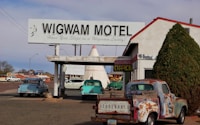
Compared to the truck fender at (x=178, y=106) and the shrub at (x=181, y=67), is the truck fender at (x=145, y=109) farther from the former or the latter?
the shrub at (x=181, y=67)

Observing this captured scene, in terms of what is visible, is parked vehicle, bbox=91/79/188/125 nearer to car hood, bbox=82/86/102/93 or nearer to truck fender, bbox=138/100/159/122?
truck fender, bbox=138/100/159/122

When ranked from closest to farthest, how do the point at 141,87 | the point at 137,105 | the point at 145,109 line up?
the point at 137,105
the point at 145,109
the point at 141,87

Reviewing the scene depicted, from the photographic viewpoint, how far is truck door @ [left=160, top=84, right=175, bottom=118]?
14641mm

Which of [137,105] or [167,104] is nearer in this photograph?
[137,105]

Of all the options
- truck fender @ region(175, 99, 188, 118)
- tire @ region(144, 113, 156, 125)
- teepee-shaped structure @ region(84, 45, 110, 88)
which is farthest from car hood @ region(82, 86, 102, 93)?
teepee-shaped structure @ region(84, 45, 110, 88)

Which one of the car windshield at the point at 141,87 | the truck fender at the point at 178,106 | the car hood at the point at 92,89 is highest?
the car windshield at the point at 141,87

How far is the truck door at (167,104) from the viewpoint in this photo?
1464 centimetres

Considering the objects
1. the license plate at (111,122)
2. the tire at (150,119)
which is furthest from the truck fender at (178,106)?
the license plate at (111,122)

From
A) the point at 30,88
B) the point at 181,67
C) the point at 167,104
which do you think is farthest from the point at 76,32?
the point at 167,104

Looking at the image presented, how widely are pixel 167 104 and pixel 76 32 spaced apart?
20.9 m

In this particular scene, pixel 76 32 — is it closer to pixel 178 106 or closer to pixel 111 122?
pixel 178 106

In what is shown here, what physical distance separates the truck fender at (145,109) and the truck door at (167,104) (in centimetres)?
94

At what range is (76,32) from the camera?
3497 centimetres

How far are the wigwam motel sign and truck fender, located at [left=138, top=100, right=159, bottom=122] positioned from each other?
21471mm
